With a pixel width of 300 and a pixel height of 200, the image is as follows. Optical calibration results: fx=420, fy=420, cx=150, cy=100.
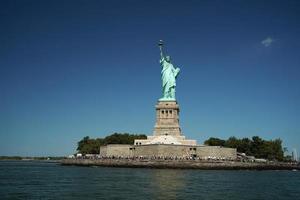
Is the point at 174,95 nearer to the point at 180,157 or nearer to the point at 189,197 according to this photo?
the point at 180,157

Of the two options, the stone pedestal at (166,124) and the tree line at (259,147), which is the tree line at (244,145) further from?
the stone pedestal at (166,124)

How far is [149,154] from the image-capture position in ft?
184

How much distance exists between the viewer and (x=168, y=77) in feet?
211

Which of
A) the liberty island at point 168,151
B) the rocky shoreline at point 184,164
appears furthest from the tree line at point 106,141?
the rocky shoreline at point 184,164

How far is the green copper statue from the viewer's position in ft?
210

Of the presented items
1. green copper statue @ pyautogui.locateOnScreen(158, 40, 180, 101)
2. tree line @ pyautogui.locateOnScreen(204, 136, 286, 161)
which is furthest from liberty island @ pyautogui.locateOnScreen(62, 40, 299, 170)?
tree line @ pyautogui.locateOnScreen(204, 136, 286, 161)

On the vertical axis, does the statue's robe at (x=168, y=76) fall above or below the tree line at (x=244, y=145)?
above

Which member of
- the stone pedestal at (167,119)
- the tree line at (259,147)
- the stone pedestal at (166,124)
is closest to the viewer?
the stone pedestal at (166,124)

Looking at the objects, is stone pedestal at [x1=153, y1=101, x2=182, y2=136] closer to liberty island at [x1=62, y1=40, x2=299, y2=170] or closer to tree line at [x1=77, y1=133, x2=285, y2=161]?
liberty island at [x1=62, y1=40, x2=299, y2=170]

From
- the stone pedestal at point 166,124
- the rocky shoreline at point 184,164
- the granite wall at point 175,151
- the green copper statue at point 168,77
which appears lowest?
the rocky shoreline at point 184,164

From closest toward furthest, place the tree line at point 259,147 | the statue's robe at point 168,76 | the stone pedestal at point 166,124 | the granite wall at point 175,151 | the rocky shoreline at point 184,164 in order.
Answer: the rocky shoreline at point 184,164 → the granite wall at point 175,151 → the stone pedestal at point 166,124 → the statue's robe at point 168,76 → the tree line at point 259,147

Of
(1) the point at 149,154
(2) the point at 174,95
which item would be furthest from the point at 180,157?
(2) the point at 174,95

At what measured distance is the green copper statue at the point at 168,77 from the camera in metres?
64.1

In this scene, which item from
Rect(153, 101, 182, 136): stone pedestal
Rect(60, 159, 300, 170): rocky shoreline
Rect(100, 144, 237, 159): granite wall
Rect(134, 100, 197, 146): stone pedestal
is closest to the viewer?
Rect(60, 159, 300, 170): rocky shoreline
